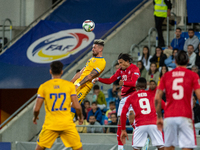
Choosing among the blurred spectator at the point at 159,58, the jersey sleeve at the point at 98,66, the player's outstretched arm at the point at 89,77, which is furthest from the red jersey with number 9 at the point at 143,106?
the blurred spectator at the point at 159,58

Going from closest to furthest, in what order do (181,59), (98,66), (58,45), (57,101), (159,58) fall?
(181,59), (57,101), (98,66), (159,58), (58,45)

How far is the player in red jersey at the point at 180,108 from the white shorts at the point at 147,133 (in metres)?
1.09

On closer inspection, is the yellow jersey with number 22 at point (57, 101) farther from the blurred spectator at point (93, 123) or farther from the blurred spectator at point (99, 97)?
the blurred spectator at point (99, 97)

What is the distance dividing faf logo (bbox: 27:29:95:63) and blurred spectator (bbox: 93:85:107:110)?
2.25 meters

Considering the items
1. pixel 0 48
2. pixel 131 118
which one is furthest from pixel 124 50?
pixel 131 118

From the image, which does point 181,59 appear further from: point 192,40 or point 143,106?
point 192,40

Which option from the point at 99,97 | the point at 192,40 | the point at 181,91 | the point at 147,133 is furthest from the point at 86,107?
the point at 181,91

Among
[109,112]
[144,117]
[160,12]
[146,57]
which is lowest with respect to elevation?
[144,117]

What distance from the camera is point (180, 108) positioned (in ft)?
20.5

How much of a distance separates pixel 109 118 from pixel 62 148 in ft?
6.91

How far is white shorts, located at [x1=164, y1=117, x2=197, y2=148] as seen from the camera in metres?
6.21

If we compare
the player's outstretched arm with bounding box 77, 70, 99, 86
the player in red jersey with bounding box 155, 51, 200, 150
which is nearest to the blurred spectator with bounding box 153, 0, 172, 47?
the player's outstretched arm with bounding box 77, 70, 99, 86

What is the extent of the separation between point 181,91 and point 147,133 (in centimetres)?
160

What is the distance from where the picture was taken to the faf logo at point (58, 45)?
15359mm
